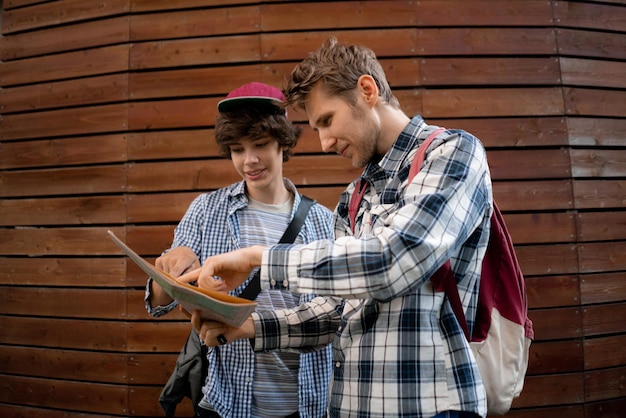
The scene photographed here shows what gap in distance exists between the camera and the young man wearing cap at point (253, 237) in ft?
5.47

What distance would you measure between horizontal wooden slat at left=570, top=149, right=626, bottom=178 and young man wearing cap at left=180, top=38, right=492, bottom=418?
2741mm

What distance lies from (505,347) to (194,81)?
300 cm

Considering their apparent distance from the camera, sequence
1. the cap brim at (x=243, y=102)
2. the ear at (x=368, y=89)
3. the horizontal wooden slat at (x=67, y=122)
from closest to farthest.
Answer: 1. the ear at (x=368, y=89)
2. the cap brim at (x=243, y=102)
3. the horizontal wooden slat at (x=67, y=122)

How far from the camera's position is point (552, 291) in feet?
10.9

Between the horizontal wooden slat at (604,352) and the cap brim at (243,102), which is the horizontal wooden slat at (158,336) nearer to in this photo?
the cap brim at (243,102)

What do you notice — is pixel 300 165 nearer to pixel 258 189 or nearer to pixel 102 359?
pixel 258 189

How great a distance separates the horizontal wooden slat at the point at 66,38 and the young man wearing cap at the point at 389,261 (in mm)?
2917

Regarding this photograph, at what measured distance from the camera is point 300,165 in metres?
3.35

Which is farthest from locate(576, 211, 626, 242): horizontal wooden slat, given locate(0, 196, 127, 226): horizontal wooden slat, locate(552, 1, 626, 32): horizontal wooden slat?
locate(0, 196, 127, 226): horizontal wooden slat

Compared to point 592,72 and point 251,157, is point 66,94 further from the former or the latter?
point 592,72

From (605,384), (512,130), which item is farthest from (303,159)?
(605,384)

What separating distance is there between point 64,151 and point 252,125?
2.56 metres

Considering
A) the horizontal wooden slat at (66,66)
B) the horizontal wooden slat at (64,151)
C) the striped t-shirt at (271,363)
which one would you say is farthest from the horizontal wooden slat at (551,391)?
the horizontal wooden slat at (66,66)

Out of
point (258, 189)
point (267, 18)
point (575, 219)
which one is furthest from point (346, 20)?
point (575, 219)
